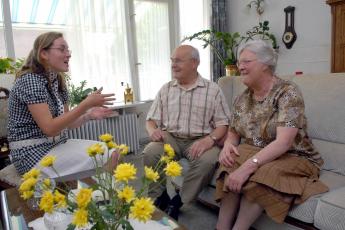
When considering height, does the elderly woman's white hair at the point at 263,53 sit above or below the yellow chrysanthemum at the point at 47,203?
above

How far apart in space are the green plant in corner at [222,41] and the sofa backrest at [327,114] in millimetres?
2146

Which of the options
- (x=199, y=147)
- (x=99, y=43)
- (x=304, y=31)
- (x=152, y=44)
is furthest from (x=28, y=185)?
(x=304, y=31)

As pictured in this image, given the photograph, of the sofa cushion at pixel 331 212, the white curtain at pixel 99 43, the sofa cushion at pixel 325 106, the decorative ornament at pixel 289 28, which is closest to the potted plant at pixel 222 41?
the decorative ornament at pixel 289 28

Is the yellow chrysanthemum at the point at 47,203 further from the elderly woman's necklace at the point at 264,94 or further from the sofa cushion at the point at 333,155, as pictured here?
the sofa cushion at the point at 333,155

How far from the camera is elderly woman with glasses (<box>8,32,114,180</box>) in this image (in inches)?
57.7

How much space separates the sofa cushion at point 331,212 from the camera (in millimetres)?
1213


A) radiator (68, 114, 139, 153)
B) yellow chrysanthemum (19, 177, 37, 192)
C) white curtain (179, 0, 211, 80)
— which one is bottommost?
radiator (68, 114, 139, 153)

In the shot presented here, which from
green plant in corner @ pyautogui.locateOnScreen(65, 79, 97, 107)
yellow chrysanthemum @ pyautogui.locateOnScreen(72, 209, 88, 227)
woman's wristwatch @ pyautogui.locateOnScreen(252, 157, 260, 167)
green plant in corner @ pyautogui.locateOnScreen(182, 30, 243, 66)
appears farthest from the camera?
green plant in corner @ pyautogui.locateOnScreen(182, 30, 243, 66)

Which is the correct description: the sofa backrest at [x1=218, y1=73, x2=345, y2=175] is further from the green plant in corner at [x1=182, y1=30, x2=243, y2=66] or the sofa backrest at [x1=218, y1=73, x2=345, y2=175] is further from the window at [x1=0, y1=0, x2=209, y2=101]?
the window at [x1=0, y1=0, x2=209, y2=101]

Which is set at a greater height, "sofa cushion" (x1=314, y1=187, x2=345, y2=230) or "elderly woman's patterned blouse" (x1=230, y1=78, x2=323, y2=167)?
"elderly woman's patterned blouse" (x1=230, y1=78, x2=323, y2=167)

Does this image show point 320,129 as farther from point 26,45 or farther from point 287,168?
point 26,45

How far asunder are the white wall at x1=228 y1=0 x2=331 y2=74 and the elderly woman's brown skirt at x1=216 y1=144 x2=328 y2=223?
273cm

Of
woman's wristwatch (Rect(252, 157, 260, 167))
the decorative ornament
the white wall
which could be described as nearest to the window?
the white wall

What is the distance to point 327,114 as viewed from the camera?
1.68m
